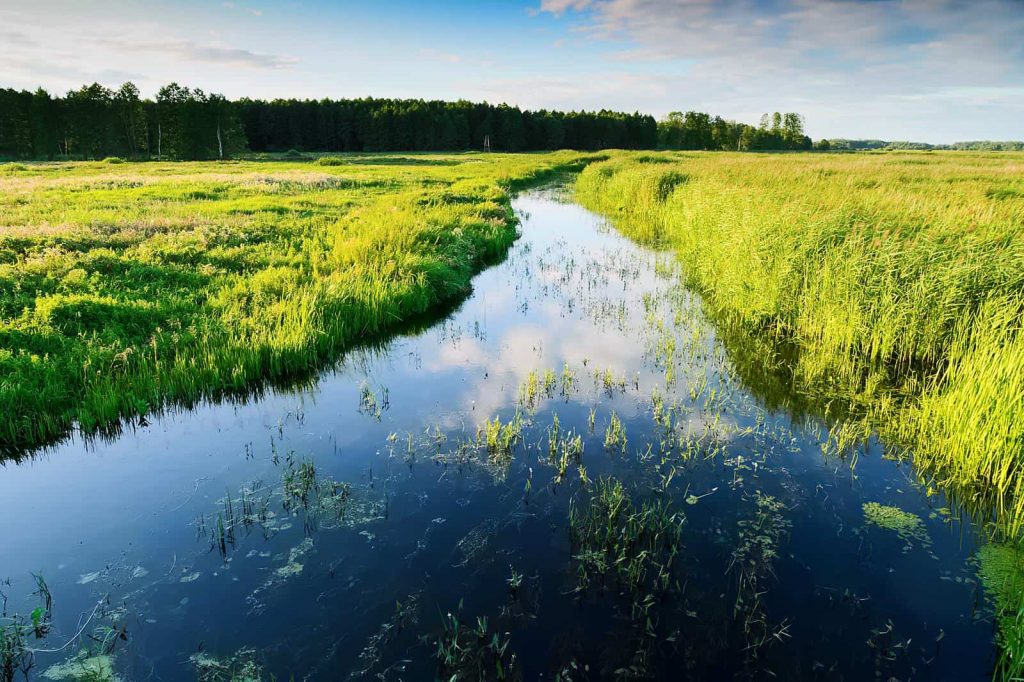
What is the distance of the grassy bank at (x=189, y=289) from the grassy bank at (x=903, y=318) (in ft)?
26.6

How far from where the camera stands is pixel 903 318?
30.0 feet

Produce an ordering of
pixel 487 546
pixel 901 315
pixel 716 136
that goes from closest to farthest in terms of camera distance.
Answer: pixel 487 546 < pixel 901 315 < pixel 716 136

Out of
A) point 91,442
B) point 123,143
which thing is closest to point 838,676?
point 91,442

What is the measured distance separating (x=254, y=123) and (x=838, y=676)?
115 meters

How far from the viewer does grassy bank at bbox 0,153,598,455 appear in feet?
26.1

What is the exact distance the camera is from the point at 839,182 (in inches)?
832

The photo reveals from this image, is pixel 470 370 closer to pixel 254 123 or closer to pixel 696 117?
pixel 254 123

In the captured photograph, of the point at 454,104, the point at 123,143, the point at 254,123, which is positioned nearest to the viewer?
the point at 123,143

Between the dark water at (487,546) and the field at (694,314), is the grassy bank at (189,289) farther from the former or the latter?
the dark water at (487,546)

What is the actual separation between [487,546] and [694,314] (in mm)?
9416

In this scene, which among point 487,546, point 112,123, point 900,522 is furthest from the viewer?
point 112,123

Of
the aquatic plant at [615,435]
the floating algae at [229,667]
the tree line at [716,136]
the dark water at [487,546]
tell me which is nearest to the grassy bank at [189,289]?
the dark water at [487,546]

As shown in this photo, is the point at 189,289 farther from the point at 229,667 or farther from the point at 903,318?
the point at 903,318

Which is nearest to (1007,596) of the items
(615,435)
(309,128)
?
(615,435)
